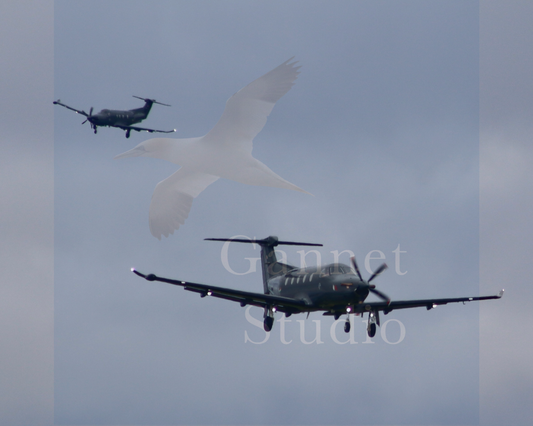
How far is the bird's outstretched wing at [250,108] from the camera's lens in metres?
27.9

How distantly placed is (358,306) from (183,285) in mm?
10945

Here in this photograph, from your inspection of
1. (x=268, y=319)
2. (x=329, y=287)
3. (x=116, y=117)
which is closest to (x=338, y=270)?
(x=329, y=287)

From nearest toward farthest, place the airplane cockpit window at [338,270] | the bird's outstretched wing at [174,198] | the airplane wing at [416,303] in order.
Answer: the bird's outstretched wing at [174,198]
the airplane cockpit window at [338,270]
the airplane wing at [416,303]

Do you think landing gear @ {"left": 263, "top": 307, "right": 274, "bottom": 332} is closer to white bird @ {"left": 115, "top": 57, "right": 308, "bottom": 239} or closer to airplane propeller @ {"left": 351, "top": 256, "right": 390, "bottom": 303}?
airplane propeller @ {"left": 351, "top": 256, "right": 390, "bottom": 303}

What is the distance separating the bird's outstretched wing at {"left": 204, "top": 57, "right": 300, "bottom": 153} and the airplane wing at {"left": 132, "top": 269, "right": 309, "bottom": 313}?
9.68 meters

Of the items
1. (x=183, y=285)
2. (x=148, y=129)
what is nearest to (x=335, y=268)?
(x=183, y=285)

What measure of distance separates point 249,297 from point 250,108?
14178mm

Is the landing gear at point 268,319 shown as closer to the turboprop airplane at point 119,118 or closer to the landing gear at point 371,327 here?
the landing gear at point 371,327

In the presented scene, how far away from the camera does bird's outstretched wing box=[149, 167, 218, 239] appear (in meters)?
36.8

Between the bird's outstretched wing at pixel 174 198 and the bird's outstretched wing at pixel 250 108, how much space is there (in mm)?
8325

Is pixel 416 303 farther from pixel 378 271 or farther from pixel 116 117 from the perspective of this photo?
pixel 116 117

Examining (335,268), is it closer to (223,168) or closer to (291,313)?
(291,313)

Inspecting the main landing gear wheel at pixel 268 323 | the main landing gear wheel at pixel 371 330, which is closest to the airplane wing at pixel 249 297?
the main landing gear wheel at pixel 268 323

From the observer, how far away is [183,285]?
35.3 metres
